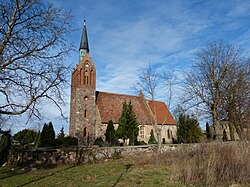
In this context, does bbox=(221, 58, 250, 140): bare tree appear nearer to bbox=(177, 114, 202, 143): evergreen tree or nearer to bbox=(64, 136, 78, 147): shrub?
bbox=(177, 114, 202, 143): evergreen tree

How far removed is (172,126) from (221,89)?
15853mm

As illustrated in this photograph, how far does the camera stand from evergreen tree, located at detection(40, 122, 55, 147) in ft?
76.5

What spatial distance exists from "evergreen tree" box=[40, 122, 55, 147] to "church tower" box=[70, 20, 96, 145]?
3.69 meters

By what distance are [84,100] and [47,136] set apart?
7.34m

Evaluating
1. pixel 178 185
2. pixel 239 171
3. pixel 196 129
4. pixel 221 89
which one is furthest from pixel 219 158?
pixel 196 129

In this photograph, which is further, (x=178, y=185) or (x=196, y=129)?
(x=196, y=129)

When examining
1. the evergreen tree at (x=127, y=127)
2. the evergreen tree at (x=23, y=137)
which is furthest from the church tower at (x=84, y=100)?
the evergreen tree at (x=23, y=137)

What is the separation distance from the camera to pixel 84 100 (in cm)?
2905

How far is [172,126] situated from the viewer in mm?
36562

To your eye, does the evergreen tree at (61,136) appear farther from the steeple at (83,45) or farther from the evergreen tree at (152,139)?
the evergreen tree at (152,139)

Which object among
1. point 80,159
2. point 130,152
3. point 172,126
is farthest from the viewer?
point 172,126

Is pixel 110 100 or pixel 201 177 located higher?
pixel 110 100

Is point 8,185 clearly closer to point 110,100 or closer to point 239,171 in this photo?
point 239,171

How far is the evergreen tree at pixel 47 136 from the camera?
23312mm
